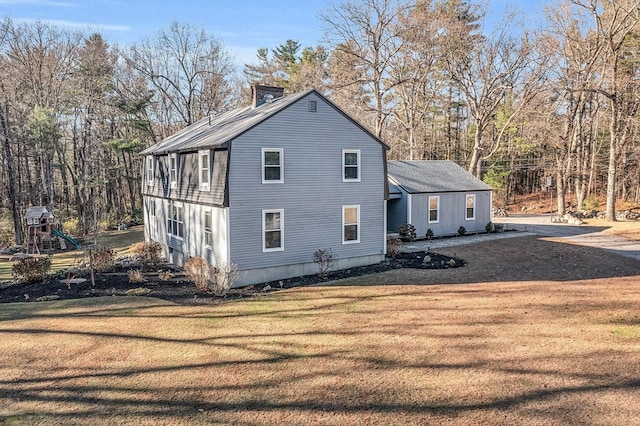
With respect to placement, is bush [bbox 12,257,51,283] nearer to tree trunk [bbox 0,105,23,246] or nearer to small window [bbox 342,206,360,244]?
small window [bbox 342,206,360,244]

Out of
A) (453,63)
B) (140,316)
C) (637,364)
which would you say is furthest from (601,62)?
(140,316)

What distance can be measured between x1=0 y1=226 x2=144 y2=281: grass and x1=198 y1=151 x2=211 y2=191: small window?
9887mm

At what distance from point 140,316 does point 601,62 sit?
120 ft

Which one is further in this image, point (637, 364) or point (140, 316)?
point (140, 316)

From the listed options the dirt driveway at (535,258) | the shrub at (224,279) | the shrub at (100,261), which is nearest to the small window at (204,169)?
the shrub at (224,279)

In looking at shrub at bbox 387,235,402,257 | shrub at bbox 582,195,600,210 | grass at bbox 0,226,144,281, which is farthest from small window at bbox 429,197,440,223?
shrub at bbox 582,195,600,210

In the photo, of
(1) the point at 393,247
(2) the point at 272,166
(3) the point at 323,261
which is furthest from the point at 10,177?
(1) the point at 393,247

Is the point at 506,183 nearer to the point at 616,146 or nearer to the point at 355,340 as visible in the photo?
the point at 616,146

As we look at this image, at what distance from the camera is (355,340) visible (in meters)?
8.65

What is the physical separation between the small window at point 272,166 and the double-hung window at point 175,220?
16.5ft

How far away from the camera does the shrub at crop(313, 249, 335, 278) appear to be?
15867mm

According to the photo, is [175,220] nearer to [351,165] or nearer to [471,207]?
[351,165]

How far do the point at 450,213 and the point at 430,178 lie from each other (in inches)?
96.3

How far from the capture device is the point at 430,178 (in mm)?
25188
